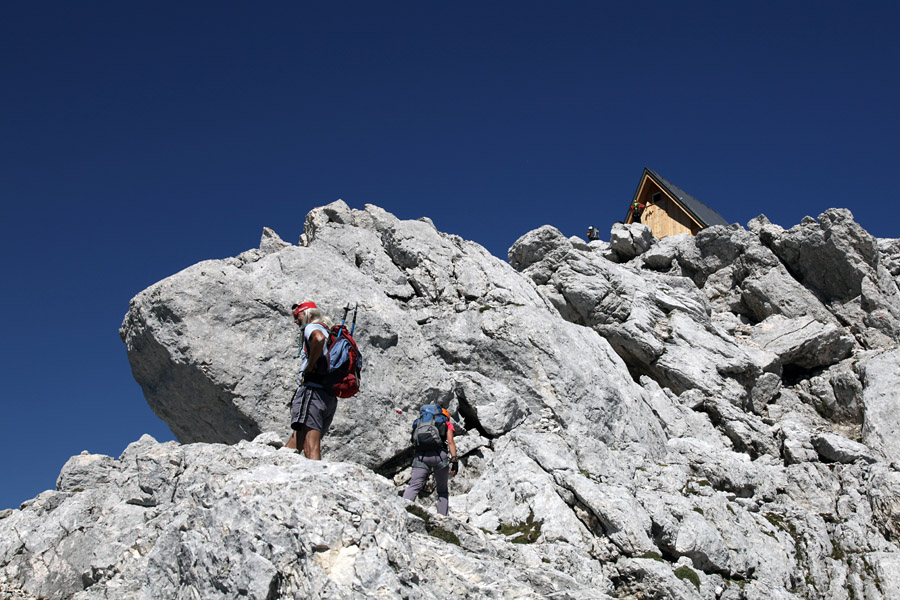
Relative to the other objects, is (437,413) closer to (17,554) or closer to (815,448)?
(17,554)

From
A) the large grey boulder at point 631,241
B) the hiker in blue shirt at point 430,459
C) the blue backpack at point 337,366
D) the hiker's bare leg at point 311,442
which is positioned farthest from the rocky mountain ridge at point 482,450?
the large grey boulder at point 631,241

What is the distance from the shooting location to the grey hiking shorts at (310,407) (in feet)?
37.5

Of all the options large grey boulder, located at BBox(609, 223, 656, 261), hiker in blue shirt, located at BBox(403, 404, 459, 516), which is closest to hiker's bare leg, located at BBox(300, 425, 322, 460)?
hiker in blue shirt, located at BBox(403, 404, 459, 516)

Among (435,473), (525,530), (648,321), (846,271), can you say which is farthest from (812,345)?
(435,473)

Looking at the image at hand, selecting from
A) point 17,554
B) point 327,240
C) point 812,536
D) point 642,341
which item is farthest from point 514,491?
A: point 642,341

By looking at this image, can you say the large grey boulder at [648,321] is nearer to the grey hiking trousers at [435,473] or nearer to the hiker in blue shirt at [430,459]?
the hiker in blue shirt at [430,459]

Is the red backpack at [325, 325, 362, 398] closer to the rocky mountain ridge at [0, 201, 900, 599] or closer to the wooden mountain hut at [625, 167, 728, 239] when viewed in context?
the rocky mountain ridge at [0, 201, 900, 599]

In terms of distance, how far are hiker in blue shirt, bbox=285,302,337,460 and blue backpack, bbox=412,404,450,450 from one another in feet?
10.7

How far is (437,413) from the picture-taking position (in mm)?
15180

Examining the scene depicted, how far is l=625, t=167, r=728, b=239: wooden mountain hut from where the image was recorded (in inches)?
1833

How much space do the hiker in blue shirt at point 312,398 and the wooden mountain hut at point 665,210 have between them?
126 feet

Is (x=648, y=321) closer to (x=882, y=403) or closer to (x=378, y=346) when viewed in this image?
(x=882, y=403)

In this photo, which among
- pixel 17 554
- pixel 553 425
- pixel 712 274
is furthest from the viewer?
pixel 712 274

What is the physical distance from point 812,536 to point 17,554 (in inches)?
731
